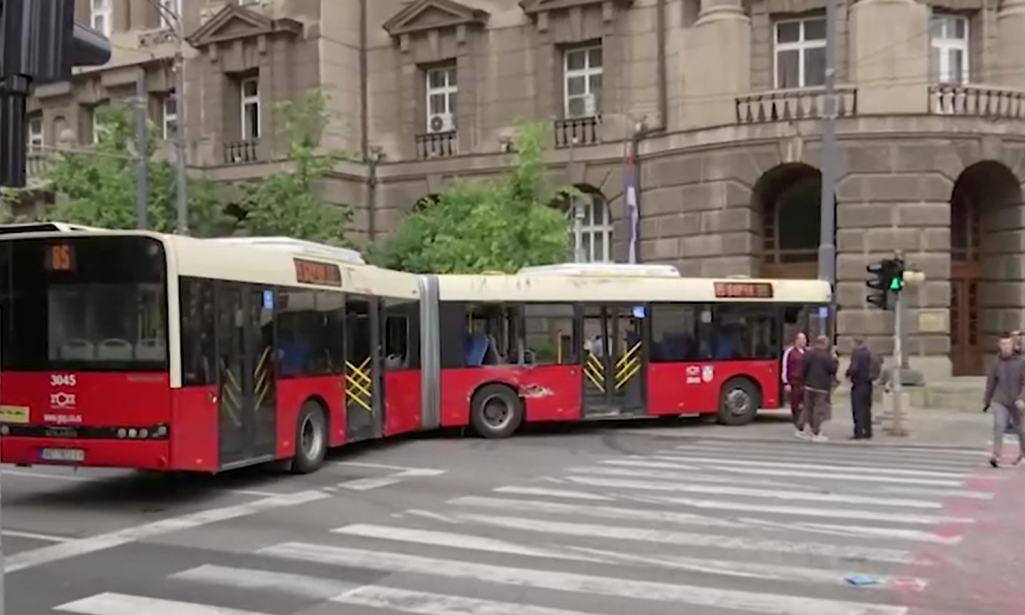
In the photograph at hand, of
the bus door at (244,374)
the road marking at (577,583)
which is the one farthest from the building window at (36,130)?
the road marking at (577,583)

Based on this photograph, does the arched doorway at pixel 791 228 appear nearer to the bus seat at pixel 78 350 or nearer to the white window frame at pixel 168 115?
the white window frame at pixel 168 115

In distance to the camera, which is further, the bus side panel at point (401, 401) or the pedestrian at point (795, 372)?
the pedestrian at point (795, 372)

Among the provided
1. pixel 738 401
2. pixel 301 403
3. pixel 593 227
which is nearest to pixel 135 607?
pixel 301 403

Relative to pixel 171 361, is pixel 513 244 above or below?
above

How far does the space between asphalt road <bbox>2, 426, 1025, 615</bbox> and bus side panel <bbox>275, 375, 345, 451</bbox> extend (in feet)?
1.48

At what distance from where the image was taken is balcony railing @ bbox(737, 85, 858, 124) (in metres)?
27.5

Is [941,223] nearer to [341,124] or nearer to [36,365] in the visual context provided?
[341,124]

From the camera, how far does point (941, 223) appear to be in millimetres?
27375

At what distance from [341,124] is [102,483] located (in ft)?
70.2

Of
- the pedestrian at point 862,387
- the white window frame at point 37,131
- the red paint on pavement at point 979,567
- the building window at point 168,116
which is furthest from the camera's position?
the white window frame at point 37,131

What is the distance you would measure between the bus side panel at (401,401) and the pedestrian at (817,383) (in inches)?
248

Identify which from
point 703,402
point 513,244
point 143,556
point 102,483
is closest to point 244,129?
point 513,244

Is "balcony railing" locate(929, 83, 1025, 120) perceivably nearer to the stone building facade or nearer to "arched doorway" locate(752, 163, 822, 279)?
the stone building facade

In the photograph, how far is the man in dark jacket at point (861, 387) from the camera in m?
19.7
